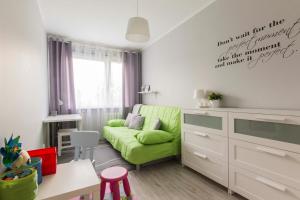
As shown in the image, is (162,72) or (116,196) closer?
(116,196)

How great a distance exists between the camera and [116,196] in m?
1.49

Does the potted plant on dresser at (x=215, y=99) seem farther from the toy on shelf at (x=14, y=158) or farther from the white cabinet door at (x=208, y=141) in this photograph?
the toy on shelf at (x=14, y=158)

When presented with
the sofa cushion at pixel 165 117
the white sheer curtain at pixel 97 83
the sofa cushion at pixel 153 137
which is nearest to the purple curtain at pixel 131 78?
the white sheer curtain at pixel 97 83

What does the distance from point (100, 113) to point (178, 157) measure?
2.37 m

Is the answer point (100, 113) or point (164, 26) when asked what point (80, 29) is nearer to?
point (164, 26)

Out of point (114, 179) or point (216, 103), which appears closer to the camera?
point (114, 179)

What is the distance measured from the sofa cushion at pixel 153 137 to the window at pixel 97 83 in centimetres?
206

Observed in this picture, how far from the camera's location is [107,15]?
280 centimetres

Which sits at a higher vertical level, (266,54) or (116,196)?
(266,54)

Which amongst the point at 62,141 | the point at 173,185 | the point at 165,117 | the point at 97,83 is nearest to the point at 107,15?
the point at 97,83

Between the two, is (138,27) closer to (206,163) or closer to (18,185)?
(18,185)

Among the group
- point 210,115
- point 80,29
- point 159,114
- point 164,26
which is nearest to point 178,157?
point 159,114

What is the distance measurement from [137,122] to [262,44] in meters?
2.60

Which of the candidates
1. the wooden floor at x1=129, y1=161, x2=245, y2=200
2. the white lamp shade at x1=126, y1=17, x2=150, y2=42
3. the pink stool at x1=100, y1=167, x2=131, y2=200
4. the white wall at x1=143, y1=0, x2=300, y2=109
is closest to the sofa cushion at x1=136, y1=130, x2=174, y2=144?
the wooden floor at x1=129, y1=161, x2=245, y2=200
